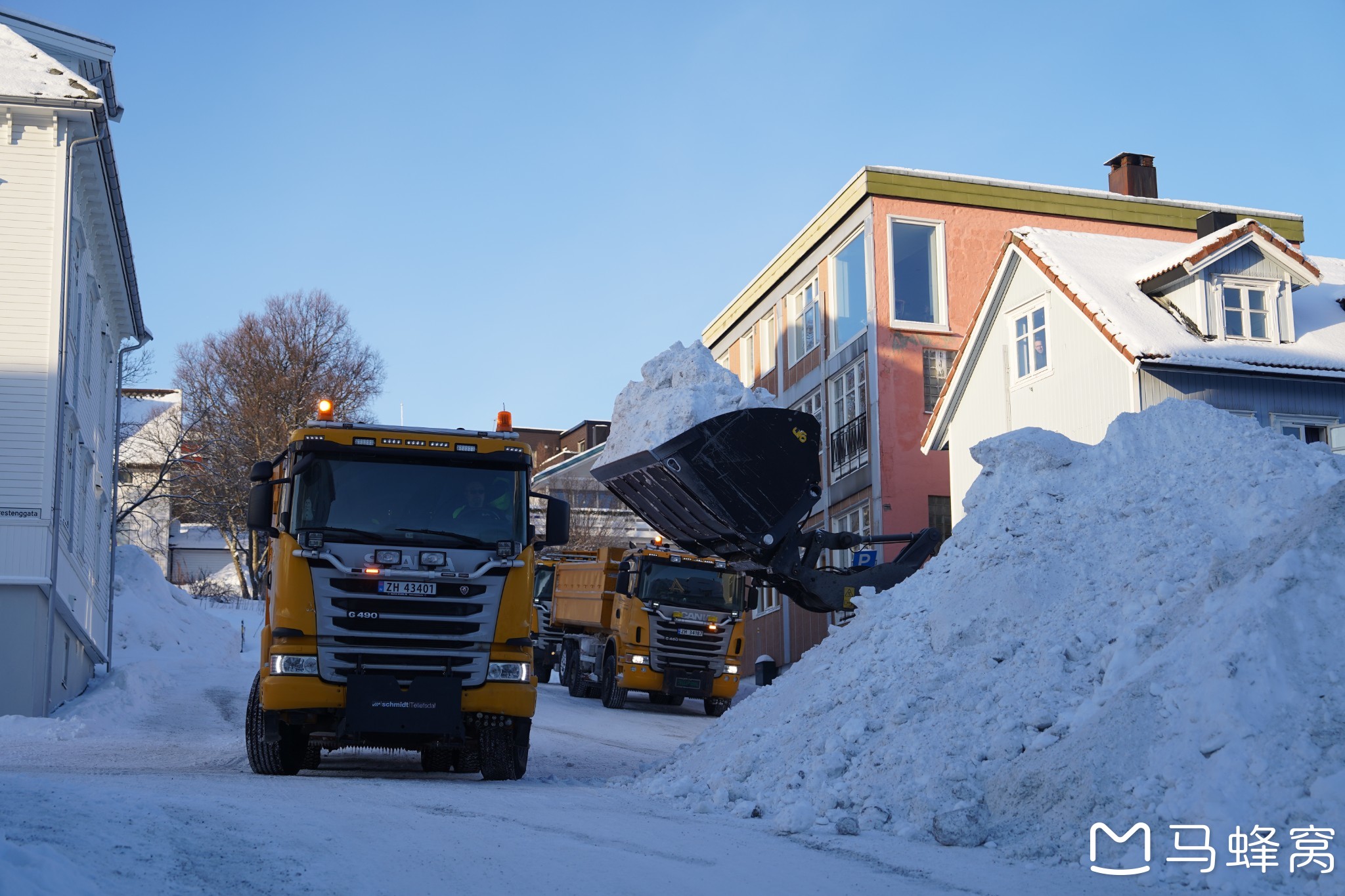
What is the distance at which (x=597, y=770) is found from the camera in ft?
44.3

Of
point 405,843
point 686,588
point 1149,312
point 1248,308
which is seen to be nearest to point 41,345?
point 686,588

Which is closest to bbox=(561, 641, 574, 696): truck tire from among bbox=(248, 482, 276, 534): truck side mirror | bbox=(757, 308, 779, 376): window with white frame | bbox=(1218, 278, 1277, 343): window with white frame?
bbox=(757, 308, 779, 376): window with white frame

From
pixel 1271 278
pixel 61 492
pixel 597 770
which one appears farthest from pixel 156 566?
pixel 1271 278

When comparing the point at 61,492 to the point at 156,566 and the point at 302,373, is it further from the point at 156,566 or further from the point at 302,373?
the point at 302,373

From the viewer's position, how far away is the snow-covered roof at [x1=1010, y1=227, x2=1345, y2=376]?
2273 cm

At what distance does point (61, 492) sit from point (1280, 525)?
58.7ft

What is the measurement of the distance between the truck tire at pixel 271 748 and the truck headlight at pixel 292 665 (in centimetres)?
65

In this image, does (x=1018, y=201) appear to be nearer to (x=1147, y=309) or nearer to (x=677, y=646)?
(x=1147, y=309)

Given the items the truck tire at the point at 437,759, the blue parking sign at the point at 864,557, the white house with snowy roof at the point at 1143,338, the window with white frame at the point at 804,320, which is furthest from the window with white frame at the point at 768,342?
the truck tire at the point at 437,759

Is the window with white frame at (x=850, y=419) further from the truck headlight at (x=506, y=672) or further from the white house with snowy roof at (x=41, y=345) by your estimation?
the truck headlight at (x=506, y=672)

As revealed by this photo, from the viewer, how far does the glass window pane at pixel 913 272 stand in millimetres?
29516

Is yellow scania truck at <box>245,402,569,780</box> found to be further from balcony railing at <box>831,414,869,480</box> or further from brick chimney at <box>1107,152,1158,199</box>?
brick chimney at <box>1107,152,1158,199</box>

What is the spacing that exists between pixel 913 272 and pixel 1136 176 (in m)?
7.20

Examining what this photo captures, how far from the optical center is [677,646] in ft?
73.6
